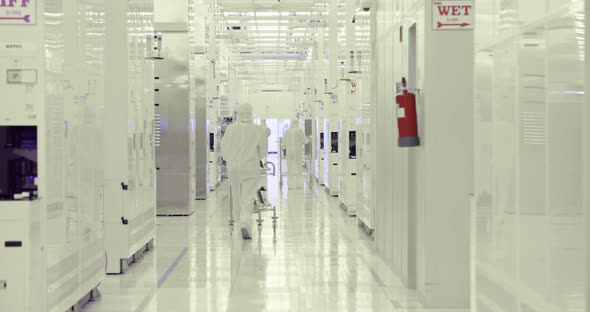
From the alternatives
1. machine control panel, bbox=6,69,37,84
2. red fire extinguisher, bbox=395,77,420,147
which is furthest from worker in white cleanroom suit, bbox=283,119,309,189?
machine control panel, bbox=6,69,37,84

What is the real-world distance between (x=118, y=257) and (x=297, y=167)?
14.4m

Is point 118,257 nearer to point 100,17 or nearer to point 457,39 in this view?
point 100,17

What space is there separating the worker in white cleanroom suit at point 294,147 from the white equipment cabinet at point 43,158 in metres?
14.7

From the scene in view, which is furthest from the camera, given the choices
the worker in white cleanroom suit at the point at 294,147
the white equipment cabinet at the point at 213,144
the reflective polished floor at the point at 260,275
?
the worker in white cleanroom suit at the point at 294,147

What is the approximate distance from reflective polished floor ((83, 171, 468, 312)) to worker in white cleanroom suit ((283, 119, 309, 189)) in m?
8.88

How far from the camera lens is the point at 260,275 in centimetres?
772

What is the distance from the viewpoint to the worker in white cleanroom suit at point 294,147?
20977mm

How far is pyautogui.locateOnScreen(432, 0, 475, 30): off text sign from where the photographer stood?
6152mm

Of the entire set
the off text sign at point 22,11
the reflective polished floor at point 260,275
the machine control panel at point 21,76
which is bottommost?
the reflective polished floor at point 260,275

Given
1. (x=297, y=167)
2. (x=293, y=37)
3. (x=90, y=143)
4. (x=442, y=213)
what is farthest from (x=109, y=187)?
(x=293, y=37)

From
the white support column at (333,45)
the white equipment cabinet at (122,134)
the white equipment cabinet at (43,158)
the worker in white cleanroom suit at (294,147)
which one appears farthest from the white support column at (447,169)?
the worker in white cleanroom suit at (294,147)

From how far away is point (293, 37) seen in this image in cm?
2620

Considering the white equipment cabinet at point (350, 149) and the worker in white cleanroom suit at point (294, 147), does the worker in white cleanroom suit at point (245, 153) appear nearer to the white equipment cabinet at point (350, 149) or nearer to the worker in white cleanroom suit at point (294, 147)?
the white equipment cabinet at point (350, 149)

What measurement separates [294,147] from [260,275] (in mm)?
13651
